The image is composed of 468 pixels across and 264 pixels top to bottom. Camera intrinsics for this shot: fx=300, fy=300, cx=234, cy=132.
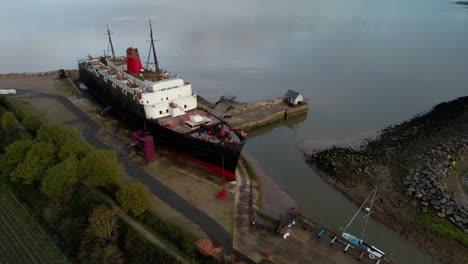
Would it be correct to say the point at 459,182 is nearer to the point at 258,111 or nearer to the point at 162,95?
the point at 258,111

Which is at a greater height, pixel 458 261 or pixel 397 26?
pixel 397 26

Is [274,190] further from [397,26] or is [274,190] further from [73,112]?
[397,26]

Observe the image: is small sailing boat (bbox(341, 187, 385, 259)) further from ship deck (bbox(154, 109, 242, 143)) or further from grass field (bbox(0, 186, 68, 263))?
grass field (bbox(0, 186, 68, 263))

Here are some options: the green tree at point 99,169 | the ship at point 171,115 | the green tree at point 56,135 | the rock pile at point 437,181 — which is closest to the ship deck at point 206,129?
the ship at point 171,115

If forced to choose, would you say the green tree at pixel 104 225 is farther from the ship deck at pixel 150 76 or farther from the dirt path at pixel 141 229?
the ship deck at pixel 150 76

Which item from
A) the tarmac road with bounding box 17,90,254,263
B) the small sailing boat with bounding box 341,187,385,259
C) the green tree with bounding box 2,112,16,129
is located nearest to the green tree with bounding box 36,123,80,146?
the tarmac road with bounding box 17,90,254,263

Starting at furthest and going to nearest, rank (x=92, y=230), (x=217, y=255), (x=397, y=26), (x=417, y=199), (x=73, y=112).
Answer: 1. (x=397, y=26)
2. (x=73, y=112)
3. (x=417, y=199)
4. (x=92, y=230)
5. (x=217, y=255)

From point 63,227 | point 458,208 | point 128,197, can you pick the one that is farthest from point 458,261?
point 63,227
